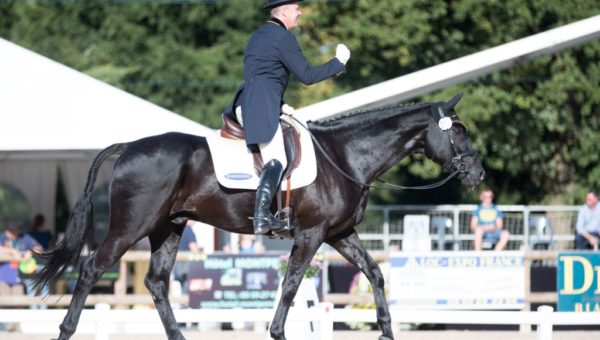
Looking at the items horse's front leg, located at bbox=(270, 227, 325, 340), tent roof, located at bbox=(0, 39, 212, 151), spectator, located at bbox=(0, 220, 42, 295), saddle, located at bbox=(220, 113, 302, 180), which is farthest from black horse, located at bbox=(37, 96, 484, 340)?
spectator, located at bbox=(0, 220, 42, 295)

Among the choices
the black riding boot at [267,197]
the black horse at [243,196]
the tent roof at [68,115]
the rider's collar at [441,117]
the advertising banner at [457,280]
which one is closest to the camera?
the black riding boot at [267,197]

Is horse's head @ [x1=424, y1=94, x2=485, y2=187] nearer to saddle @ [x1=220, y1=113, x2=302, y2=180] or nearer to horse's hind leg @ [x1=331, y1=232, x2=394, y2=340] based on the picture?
horse's hind leg @ [x1=331, y1=232, x2=394, y2=340]

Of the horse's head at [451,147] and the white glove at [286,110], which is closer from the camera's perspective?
the white glove at [286,110]

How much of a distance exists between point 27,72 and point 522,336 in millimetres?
7464

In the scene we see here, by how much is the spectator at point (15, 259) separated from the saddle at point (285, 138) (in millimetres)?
6412

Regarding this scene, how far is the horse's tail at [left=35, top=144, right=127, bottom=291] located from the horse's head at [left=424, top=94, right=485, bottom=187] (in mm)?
2529

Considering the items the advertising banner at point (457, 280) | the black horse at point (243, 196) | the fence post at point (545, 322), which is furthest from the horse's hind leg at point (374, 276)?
the advertising banner at point (457, 280)

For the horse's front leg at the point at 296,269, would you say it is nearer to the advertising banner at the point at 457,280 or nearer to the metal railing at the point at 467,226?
the advertising banner at the point at 457,280

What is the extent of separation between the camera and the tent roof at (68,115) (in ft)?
46.7

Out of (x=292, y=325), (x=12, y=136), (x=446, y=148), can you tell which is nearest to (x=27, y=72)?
(x=12, y=136)

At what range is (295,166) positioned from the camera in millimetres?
8469

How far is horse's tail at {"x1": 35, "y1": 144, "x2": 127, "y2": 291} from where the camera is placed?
877cm

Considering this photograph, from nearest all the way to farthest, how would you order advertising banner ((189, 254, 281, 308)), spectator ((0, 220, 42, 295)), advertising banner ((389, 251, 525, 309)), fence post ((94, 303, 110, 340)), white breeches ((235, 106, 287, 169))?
white breeches ((235, 106, 287, 169)) → fence post ((94, 303, 110, 340)) → advertising banner ((389, 251, 525, 309)) → advertising banner ((189, 254, 281, 308)) → spectator ((0, 220, 42, 295))

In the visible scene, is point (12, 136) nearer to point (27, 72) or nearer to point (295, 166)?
point (27, 72)
